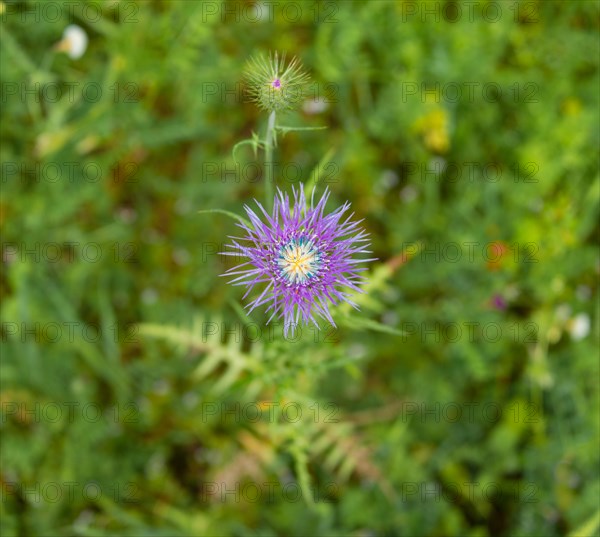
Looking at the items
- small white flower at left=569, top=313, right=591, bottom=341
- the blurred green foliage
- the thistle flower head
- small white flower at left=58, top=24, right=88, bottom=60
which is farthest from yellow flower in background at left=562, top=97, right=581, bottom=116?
small white flower at left=58, top=24, right=88, bottom=60

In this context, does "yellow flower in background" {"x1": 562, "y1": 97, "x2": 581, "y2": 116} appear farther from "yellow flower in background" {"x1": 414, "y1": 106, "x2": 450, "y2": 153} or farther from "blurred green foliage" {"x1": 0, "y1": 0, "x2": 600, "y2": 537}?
"yellow flower in background" {"x1": 414, "y1": 106, "x2": 450, "y2": 153}

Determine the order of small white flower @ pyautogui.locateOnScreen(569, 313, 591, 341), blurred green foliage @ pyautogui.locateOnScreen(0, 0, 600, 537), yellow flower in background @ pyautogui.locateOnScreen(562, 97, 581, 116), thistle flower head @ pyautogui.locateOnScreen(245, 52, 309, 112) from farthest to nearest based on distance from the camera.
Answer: yellow flower in background @ pyautogui.locateOnScreen(562, 97, 581, 116) → small white flower @ pyautogui.locateOnScreen(569, 313, 591, 341) → blurred green foliage @ pyautogui.locateOnScreen(0, 0, 600, 537) → thistle flower head @ pyautogui.locateOnScreen(245, 52, 309, 112)

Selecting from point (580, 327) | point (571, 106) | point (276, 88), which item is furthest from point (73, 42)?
point (580, 327)

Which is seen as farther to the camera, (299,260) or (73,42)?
(73,42)

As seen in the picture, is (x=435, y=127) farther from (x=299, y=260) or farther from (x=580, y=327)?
(x=299, y=260)

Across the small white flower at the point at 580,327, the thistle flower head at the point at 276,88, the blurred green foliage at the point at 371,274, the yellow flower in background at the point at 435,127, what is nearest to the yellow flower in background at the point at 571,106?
the blurred green foliage at the point at 371,274

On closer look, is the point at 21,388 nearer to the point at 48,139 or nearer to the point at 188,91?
the point at 48,139

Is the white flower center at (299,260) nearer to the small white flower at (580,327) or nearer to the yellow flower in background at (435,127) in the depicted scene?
the yellow flower in background at (435,127)
